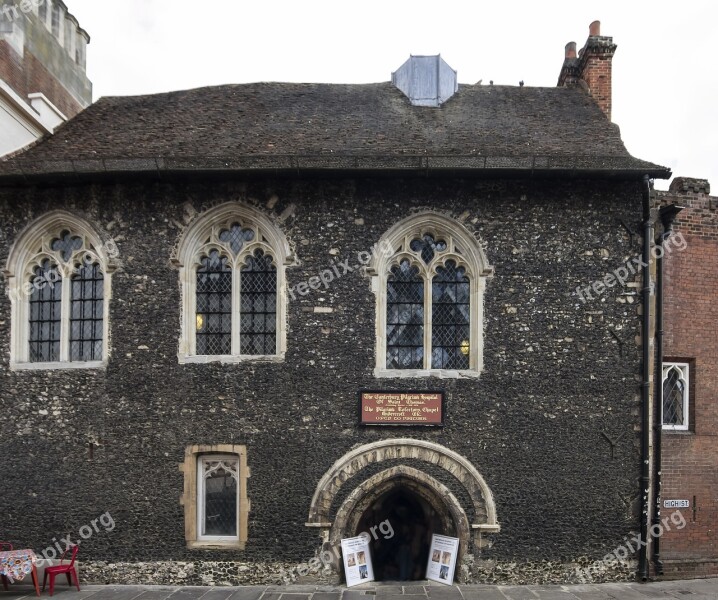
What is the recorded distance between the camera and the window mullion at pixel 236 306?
1054 cm

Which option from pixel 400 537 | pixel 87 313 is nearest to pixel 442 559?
pixel 400 537

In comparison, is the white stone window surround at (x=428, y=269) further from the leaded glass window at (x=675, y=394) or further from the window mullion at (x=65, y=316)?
the window mullion at (x=65, y=316)

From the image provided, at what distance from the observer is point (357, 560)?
32.9 ft

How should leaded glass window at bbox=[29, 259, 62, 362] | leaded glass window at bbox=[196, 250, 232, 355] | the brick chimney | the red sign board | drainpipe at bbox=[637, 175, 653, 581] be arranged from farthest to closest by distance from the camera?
the brick chimney → leaded glass window at bbox=[29, 259, 62, 362] → leaded glass window at bbox=[196, 250, 232, 355] → the red sign board → drainpipe at bbox=[637, 175, 653, 581]

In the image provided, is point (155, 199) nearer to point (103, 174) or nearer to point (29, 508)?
point (103, 174)

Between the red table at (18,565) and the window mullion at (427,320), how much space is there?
659cm

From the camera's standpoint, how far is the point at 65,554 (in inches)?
404

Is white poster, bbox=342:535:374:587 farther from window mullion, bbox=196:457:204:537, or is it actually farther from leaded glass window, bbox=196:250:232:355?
leaded glass window, bbox=196:250:232:355

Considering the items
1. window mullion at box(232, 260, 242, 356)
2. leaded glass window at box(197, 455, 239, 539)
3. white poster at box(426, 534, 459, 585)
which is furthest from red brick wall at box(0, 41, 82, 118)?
white poster at box(426, 534, 459, 585)

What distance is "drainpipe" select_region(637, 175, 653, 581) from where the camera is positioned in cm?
1007

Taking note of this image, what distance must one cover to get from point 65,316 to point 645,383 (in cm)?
952

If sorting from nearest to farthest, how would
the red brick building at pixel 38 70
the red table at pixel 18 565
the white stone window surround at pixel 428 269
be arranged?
the red table at pixel 18 565 < the white stone window surround at pixel 428 269 < the red brick building at pixel 38 70

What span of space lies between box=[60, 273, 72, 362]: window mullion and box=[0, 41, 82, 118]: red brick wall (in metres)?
4.22

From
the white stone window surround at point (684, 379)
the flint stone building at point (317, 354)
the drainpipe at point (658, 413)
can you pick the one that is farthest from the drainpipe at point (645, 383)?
the white stone window surround at point (684, 379)
